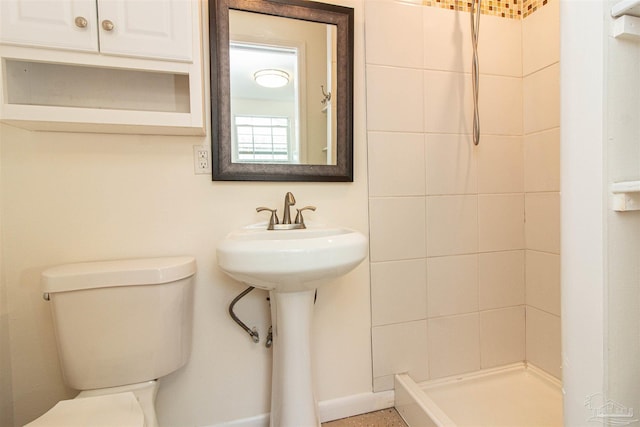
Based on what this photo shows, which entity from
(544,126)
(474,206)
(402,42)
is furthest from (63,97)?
(544,126)

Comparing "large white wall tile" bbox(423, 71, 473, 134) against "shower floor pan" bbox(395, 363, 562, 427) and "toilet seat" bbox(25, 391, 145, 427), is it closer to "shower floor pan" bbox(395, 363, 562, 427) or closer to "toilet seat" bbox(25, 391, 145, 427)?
"shower floor pan" bbox(395, 363, 562, 427)

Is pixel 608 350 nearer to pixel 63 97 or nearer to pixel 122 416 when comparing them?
pixel 122 416

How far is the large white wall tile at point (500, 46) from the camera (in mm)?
1451

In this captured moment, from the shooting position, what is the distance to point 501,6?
148 centimetres

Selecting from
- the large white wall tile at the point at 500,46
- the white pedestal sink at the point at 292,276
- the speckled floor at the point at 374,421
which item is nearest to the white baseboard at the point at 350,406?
the speckled floor at the point at 374,421

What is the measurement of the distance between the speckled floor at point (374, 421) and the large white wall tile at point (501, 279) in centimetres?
64

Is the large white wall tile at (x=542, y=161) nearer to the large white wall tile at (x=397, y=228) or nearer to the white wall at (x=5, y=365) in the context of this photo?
the large white wall tile at (x=397, y=228)

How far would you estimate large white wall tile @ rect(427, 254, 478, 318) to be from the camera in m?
1.42

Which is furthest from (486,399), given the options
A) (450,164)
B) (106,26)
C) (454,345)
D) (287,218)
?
(106,26)

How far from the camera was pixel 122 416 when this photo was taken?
77cm

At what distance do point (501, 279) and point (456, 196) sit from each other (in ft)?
1.57

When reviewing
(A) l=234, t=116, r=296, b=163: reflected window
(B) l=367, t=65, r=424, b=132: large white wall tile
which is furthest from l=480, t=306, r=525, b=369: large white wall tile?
(A) l=234, t=116, r=296, b=163: reflected window

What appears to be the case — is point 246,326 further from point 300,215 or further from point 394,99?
point 394,99

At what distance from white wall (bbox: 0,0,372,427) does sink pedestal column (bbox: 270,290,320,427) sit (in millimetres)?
215
